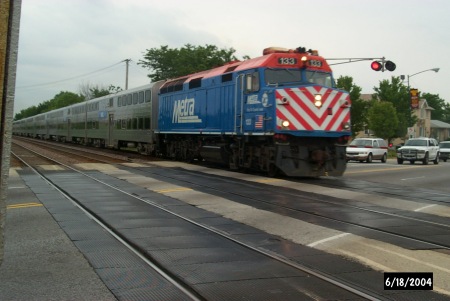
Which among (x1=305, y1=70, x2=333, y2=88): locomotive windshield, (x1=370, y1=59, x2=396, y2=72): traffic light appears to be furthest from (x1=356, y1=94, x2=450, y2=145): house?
(x1=305, y1=70, x2=333, y2=88): locomotive windshield

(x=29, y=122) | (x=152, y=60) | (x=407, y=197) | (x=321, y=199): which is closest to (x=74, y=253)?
(x=321, y=199)

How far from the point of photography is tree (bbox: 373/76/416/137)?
236 feet

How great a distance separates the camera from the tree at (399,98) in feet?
236

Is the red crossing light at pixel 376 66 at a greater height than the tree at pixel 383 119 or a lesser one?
greater

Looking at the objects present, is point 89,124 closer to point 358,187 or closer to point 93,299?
point 358,187

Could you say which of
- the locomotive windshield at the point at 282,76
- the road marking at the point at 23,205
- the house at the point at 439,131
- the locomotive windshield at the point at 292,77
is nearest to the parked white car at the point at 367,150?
the locomotive windshield at the point at 292,77

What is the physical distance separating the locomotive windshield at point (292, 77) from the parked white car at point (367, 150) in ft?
53.6

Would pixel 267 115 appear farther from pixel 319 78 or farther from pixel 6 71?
pixel 6 71

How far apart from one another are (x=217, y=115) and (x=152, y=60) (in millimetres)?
39300

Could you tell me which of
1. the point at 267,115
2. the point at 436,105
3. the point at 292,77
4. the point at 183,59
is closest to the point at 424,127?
the point at 436,105

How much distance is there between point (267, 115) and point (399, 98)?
65.3 m

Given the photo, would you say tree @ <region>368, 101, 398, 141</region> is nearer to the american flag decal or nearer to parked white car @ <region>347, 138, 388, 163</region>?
parked white car @ <region>347, 138, 388, 163</region>

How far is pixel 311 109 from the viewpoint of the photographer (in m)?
14.4

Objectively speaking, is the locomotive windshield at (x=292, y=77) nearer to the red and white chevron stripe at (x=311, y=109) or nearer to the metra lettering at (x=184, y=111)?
the red and white chevron stripe at (x=311, y=109)
